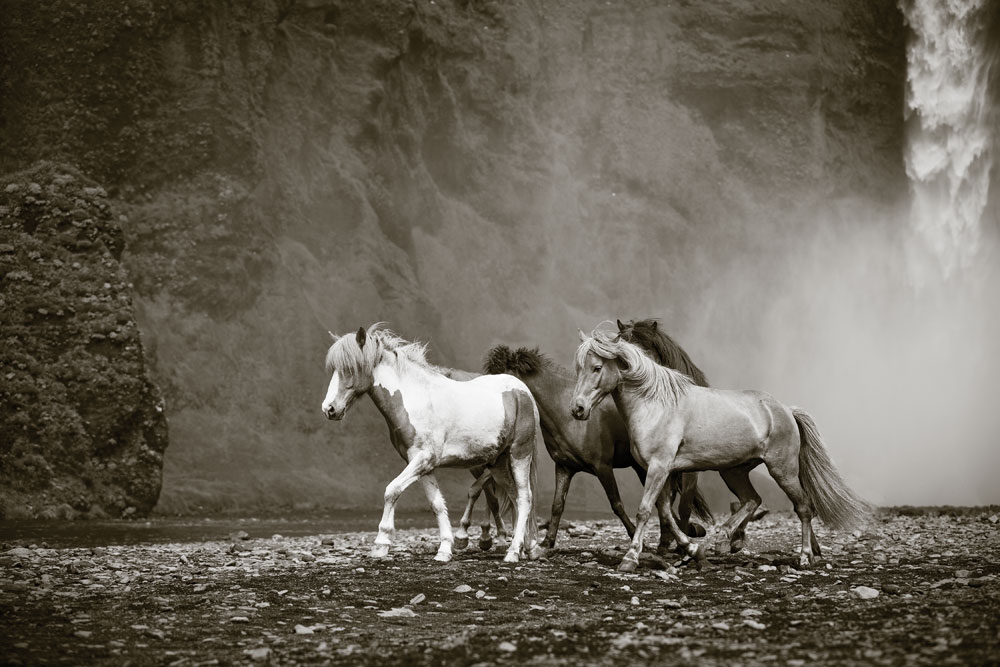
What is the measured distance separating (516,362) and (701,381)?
2.57 m

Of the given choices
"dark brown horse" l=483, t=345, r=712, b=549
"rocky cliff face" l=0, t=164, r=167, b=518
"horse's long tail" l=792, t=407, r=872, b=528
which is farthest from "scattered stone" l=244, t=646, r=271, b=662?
"rocky cliff face" l=0, t=164, r=167, b=518

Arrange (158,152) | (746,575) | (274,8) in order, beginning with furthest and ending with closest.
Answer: (274,8) → (158,152) → (746,575)

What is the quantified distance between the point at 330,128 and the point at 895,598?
101 ft

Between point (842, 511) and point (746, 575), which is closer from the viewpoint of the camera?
point (746, 575)

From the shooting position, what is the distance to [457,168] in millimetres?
39969

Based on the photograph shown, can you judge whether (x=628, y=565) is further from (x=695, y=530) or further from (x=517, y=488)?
(x=695, y=530)

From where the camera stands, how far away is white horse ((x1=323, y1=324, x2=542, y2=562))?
12.2 metres

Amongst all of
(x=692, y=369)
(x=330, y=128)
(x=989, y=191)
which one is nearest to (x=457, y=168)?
(x=330, y=128)

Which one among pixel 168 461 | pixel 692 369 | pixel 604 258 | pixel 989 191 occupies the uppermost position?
pixel 989 191

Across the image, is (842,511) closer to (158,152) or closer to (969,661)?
(969,661)

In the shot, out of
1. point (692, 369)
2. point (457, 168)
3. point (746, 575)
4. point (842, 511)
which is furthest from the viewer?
point (457, 168)

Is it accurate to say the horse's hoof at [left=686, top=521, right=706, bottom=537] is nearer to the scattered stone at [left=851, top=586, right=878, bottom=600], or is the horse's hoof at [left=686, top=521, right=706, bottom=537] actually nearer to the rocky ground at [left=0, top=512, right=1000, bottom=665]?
the rocky ground at [left=0, top=512, right=1000, bottom=665]

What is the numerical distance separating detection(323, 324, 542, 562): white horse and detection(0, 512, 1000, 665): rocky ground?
1.89ft

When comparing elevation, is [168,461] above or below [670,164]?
below
